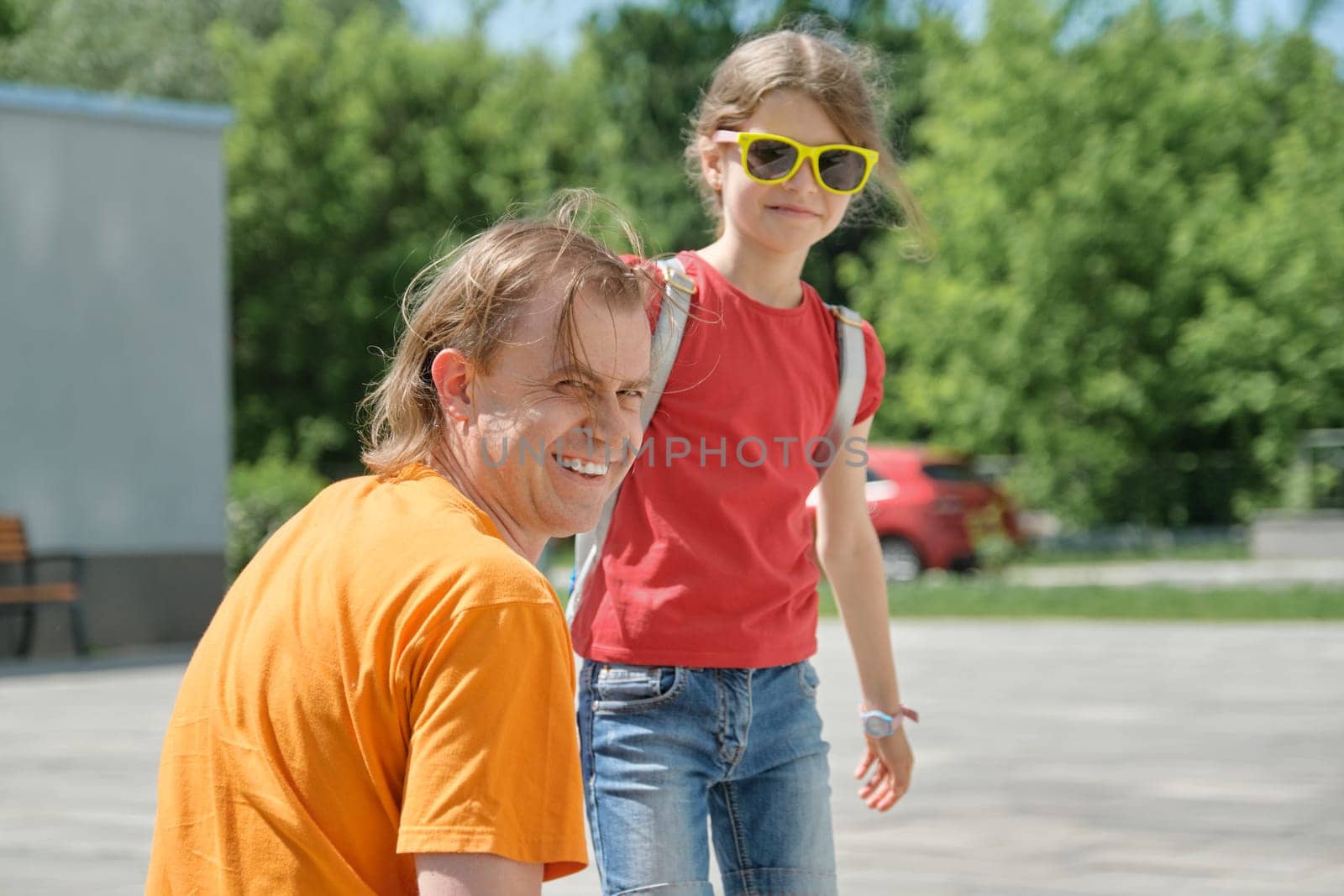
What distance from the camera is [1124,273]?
32.7 metres

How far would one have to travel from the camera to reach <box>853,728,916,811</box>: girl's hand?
3381 millimetres

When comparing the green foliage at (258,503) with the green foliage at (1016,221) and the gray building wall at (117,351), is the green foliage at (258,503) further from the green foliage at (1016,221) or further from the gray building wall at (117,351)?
the green foliage at (1016,221)

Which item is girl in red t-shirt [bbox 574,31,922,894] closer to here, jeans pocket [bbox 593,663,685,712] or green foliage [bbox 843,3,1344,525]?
jeans pocket [bbox 593,663,685,712]

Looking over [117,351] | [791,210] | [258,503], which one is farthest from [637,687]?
[258,503]

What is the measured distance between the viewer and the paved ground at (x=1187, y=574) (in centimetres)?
2130

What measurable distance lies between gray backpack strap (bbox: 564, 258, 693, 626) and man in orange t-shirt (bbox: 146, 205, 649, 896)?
966 millimetres

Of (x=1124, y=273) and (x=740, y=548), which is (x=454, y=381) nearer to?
(x=740, y=548)

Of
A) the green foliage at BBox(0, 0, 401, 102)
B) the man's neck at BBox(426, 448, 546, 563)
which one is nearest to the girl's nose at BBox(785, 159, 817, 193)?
the man's neck at BBox(426, 448, 546, 563)

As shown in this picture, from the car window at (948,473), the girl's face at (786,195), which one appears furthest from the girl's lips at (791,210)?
the car window at (948,473)

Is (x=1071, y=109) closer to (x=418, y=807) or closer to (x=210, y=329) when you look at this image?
(x=210, y=329)

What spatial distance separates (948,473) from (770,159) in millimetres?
20908

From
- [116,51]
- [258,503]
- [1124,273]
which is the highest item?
[116,51]

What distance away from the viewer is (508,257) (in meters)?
1.86

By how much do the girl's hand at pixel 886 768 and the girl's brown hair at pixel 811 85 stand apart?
3.21ft
